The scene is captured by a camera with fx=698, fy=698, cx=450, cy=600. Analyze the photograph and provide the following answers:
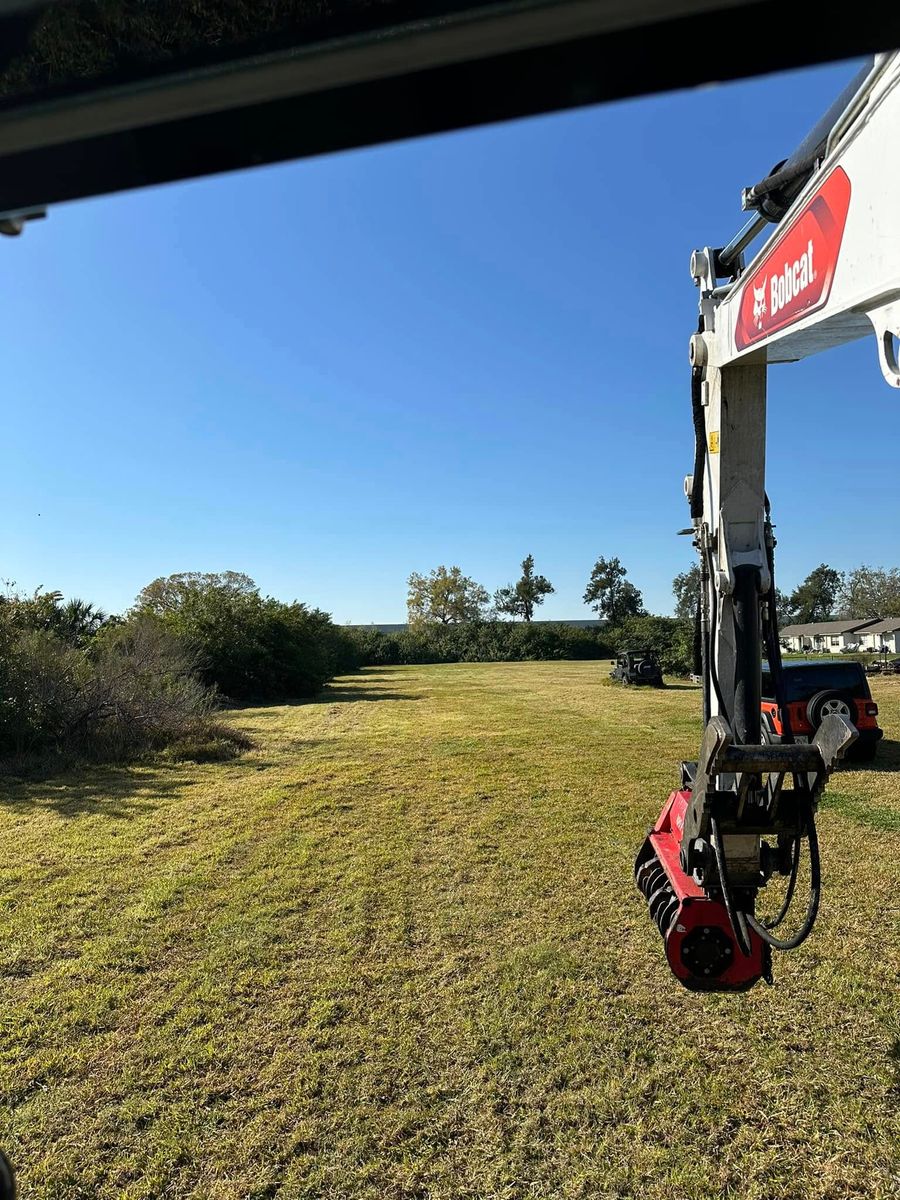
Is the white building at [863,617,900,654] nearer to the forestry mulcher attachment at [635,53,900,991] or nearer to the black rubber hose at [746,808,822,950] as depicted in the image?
the forestry mulcher attachment at [635,53,900,991]

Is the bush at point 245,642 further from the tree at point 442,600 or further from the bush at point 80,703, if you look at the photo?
the tree at point 442,600

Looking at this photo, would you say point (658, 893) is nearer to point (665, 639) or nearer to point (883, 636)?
point (665, 639)

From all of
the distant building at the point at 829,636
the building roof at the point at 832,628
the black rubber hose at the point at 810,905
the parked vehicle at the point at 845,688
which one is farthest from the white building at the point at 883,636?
the black rubber hose at the point at 810,905

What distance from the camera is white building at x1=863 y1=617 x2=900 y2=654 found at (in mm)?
44969

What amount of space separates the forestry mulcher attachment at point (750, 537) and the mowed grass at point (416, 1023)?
0.59 m

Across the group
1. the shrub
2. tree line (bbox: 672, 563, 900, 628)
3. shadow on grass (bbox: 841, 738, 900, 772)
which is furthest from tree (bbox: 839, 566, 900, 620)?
shadow on grass (bbox: 841, 738, 900, 772)

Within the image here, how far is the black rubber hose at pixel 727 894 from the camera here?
9.68 ft

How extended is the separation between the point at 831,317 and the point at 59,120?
207 centimetres

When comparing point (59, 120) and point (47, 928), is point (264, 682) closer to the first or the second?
point (47, 928)

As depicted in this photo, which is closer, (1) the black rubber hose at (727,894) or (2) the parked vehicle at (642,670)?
(1) the black rubber hose at (727,894)

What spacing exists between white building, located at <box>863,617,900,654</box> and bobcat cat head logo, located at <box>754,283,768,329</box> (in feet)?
158

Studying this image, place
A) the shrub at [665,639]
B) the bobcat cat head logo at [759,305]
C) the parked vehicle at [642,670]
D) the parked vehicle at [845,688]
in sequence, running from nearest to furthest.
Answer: the bobcat cat head logo at [759,305] → the parked vehicle at [845,688] → the parked vehicle at [642,670] → the shrub at [665,639]

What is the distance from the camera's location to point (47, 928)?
16.0ft

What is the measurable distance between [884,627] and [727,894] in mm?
51530
